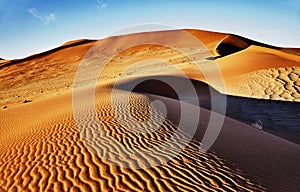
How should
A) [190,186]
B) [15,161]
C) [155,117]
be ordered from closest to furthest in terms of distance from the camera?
[190,186], [15,161], [155,117]

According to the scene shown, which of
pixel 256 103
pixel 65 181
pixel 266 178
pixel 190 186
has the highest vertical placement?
pixel 65 181

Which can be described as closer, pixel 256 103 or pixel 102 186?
pixel 102 186

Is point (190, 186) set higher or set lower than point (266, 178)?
higher

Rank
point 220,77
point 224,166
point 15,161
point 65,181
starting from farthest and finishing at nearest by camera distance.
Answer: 1. point 220,77
2. point 15,161
3. point 224,166
4. point 65,181

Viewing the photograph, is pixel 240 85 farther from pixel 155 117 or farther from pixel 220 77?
pixel 155 117

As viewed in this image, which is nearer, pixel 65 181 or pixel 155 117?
pixel 65 181

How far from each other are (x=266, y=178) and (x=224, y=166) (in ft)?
2.84

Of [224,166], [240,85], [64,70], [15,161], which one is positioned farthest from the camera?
[64,70]

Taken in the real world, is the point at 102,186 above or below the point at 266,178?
above

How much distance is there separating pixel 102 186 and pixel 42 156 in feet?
7.89

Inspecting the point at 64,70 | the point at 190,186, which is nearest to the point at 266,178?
the point at 190,186

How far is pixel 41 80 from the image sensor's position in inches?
1214

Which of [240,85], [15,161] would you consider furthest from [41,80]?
[15,161]

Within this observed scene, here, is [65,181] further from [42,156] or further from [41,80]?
[41,80]
